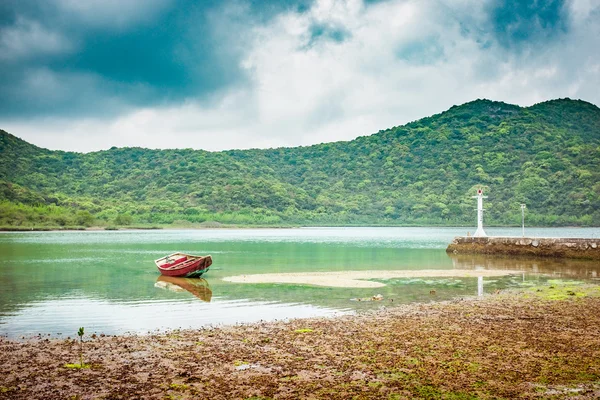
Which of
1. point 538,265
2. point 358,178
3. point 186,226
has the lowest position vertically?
point 538,265

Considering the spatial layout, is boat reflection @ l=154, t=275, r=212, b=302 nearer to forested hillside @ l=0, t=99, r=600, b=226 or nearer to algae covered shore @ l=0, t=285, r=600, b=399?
algae covered shore @ l=0, t=285, r=600, b=399

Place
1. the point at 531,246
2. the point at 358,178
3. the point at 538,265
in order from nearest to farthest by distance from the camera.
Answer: the point at 538,265 → the point at 531,246 → the point at 358,178

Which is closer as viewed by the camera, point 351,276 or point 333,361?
point 333,361

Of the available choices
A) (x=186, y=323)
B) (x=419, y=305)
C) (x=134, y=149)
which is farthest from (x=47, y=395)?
(x=134, y=149)

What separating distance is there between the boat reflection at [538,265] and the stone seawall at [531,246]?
72 centimetres

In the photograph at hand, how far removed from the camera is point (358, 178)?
161250 mm

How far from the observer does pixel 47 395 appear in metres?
7.93

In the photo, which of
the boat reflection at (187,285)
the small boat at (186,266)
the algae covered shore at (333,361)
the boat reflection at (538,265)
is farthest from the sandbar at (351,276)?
the algae covered shore at (333,361)

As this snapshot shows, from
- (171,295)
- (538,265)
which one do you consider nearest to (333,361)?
(171,295)

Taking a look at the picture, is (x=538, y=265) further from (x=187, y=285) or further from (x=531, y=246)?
(x=187, y=285)

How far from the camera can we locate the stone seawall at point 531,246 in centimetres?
3594

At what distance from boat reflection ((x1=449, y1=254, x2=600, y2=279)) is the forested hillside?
7359 cm

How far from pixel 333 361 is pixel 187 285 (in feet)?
53.6

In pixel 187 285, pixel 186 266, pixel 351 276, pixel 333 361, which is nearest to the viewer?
pixel 333 361
